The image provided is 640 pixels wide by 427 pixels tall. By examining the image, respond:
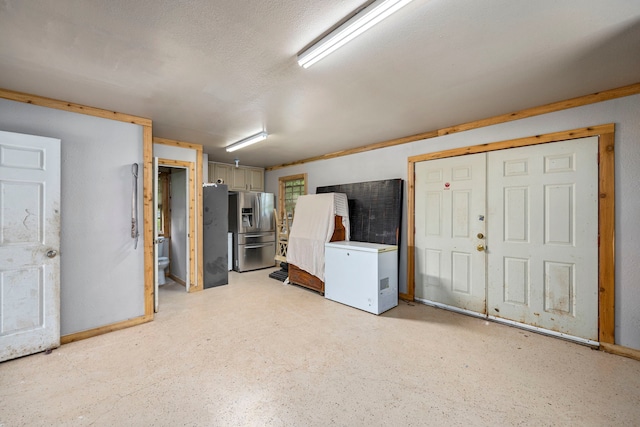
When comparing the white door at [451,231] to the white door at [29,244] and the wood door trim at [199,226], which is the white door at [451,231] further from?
the white door at [29,244]

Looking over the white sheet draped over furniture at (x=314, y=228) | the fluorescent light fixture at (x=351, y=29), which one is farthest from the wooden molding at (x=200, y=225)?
the fluorescent light fixture at (x=351, y=29)

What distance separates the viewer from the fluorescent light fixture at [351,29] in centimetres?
143

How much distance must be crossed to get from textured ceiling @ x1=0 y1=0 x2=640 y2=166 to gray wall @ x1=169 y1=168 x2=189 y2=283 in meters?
1.70

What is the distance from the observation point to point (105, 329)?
3.02m

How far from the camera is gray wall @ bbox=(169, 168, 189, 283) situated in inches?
186

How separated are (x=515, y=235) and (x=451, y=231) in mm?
733

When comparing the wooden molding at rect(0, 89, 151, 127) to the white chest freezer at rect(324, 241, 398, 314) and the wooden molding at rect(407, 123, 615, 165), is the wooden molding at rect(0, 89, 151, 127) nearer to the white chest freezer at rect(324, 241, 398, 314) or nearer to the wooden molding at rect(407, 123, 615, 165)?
the white chest freezer at rect(324, 241, 398, 314)

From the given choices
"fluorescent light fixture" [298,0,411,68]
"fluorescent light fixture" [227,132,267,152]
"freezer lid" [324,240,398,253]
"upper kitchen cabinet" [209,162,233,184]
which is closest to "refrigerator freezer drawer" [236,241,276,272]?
"upper kitchen cabinet" [209,162,233,184]

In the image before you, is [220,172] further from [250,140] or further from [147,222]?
[147,222]

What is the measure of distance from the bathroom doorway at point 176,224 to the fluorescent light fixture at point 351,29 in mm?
3072

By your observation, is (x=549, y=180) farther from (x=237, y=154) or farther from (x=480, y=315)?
(x=237, y=154)

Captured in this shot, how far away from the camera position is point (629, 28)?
5.54 ft

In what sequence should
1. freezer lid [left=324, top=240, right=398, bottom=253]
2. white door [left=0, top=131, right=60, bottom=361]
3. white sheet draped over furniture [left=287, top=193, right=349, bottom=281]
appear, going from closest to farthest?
white door [left=0, top=131, right=60, bottom=361] < freezer lid [left=324, top=240, right=398, bottom=253] < white sheet draped over furniture [left=287, top=193, right=349, bottom=281]

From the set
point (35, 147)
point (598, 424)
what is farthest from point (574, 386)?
point (35, 147)
